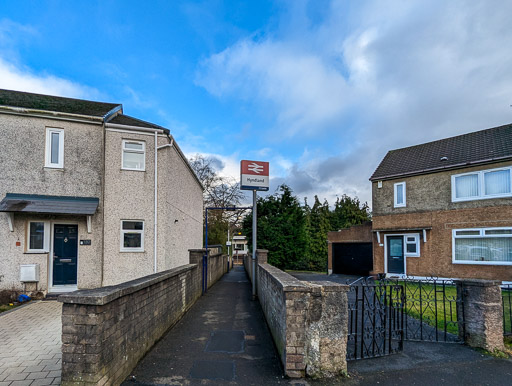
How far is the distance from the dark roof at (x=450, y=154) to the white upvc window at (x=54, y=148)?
14.8 metres

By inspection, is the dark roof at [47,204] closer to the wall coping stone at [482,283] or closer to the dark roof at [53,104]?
the dark roof at [53,104]

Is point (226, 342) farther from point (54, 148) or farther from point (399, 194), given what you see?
point (399, 194)

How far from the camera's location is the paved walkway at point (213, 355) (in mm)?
3686

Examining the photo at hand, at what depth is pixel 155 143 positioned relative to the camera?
985 cm

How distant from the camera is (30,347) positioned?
4.68 meters

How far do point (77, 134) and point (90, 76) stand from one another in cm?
288

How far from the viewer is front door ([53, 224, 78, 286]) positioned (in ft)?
29.3

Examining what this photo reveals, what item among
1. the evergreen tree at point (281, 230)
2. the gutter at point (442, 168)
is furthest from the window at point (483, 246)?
the evergreen tree at point (281, 230)

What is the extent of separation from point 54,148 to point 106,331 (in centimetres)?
803

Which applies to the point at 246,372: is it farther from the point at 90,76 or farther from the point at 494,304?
the point at 90,76

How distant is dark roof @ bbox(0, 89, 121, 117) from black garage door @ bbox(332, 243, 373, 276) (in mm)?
15636

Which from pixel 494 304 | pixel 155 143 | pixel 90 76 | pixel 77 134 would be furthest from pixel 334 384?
pixel 90 76

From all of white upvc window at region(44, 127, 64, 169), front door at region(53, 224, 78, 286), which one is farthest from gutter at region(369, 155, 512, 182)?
white upvc window at region(44, 127, 64, 169)

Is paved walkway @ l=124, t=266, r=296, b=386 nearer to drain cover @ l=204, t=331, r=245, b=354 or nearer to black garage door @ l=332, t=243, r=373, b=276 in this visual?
drain cover @ l=204, t=331, r=245, b=354
